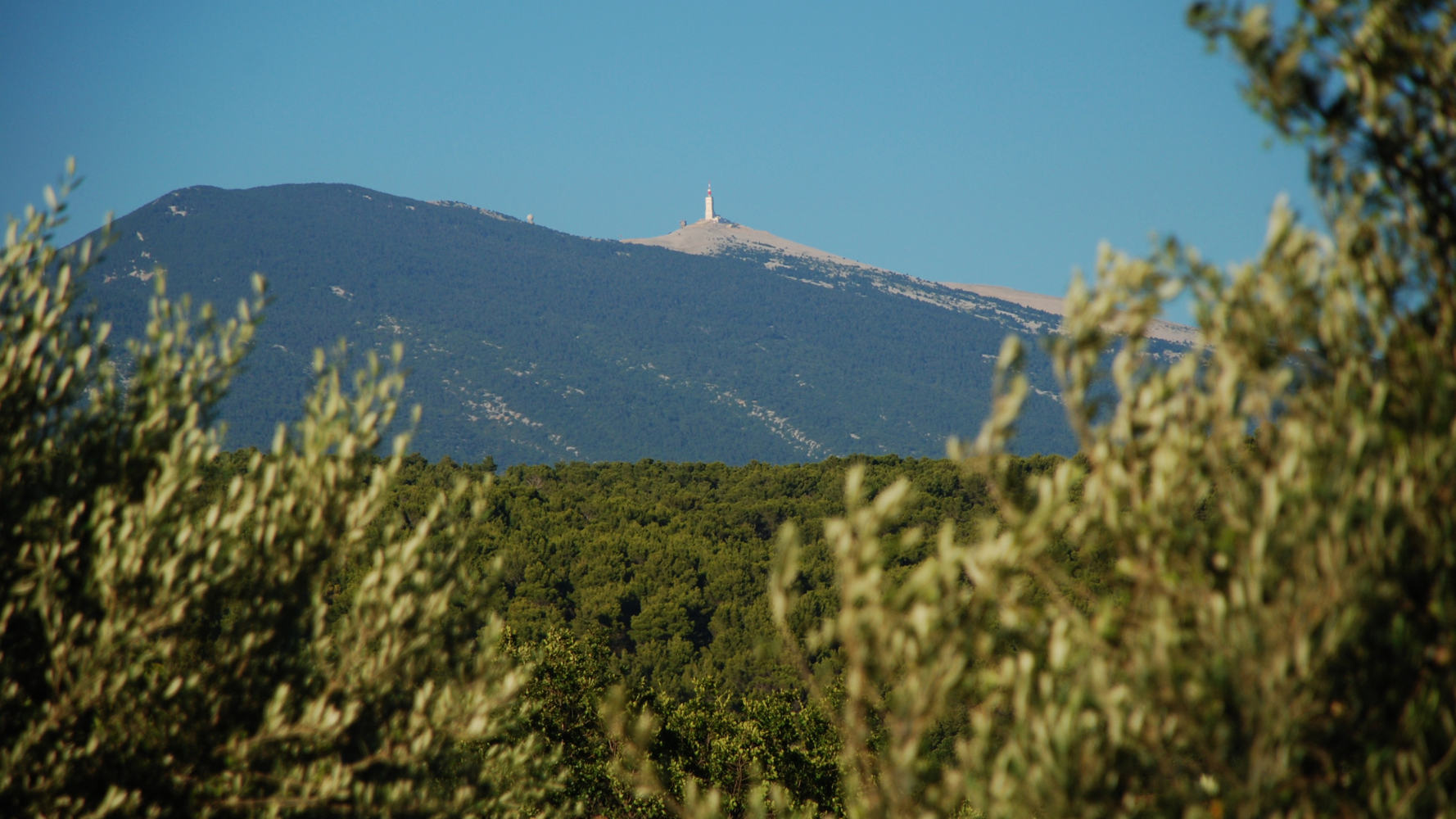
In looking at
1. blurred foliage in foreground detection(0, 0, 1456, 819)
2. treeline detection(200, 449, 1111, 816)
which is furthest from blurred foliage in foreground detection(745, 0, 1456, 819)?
treeline detection(200, 449, 1111, 816)

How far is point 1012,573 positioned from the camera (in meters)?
6.09

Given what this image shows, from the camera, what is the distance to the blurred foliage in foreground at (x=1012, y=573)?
5.38 m

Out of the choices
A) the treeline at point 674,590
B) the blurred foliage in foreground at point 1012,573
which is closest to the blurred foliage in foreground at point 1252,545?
the blurred foliage in foreground at point 1012,573

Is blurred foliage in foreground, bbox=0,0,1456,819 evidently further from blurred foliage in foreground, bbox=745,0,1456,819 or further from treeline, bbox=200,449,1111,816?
treeline, bbox=200,449,1111,816

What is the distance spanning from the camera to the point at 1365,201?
21.2 feet

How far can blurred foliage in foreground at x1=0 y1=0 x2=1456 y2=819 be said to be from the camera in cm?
538

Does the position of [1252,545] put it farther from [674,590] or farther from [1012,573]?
[674,590]

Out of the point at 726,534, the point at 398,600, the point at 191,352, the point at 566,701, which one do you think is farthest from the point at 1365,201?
the point at 726,534

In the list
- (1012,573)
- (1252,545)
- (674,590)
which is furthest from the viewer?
Answer: (674,590)

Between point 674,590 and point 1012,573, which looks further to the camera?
point 674,590

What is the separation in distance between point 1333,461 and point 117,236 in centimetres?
939

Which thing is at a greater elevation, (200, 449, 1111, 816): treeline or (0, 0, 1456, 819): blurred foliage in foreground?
(0, 0, 1456, 819): blurred foliage in foreground

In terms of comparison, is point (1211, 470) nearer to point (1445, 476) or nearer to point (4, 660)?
point (1445, 476)

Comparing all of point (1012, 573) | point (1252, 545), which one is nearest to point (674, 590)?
point (1012, 573)
